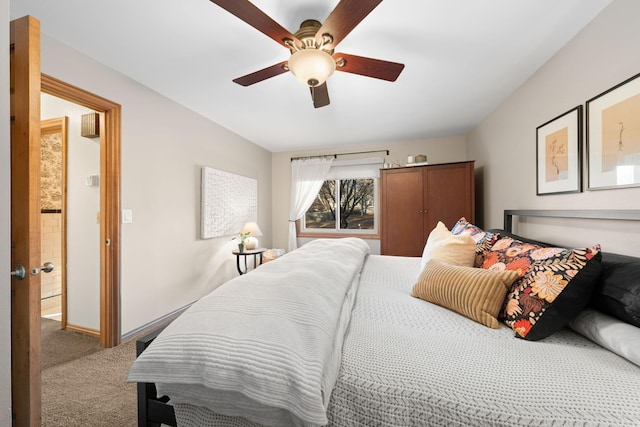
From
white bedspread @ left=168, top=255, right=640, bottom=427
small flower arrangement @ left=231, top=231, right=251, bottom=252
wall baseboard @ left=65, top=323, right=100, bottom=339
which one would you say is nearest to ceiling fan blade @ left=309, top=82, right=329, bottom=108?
white bedspread @ left=168, top=255, right=640, bottom=427

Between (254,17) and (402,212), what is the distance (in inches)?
111

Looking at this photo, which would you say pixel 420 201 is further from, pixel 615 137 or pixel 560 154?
pixel 615 137

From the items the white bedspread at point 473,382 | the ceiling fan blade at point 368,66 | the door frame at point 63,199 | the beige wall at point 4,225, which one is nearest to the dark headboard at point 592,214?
the white bedspread at point 473,382

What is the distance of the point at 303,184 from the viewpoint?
446cm

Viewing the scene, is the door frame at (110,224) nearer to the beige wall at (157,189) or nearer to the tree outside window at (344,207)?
the beige wall at (157,189)

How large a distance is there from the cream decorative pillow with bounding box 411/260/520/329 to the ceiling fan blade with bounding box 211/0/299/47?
162 centimetres

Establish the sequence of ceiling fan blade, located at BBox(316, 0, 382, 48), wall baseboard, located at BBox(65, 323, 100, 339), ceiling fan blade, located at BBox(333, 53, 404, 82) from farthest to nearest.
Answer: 1. wall baseboard, located at BBox(65, 323, 100, 339)
2. ceiling fan blade, located at BBox(333, 53, 404, 82)
3. ceiling fan blade, located at BBox(316, 0, 382, 48)

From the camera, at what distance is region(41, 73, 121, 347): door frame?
6.79ft

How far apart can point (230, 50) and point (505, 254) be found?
2.28 meters

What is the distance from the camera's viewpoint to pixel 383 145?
4086mm

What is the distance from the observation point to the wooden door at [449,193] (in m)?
3.10

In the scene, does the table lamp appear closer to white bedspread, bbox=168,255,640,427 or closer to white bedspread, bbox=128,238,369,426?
white bedspread, bbox=128,238,369,426

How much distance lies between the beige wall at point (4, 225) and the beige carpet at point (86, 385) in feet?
2.66

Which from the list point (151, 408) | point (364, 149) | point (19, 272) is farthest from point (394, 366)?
point (364, 149)
